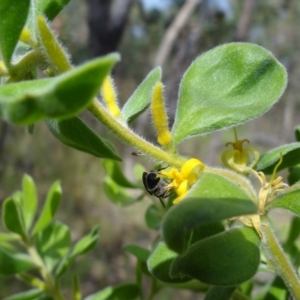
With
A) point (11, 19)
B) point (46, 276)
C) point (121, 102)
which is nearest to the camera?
point (11, 19)

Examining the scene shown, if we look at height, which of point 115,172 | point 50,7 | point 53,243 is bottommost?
point 53,243

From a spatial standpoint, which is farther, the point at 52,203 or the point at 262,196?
the point at 52,203

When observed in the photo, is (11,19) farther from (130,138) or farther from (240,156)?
(240,156)

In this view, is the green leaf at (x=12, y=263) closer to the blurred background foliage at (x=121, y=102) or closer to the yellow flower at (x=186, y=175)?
the yellow flower at (x=186, y=175)

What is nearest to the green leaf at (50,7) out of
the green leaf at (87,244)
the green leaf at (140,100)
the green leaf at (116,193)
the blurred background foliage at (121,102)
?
→ the green leaf at (140,100)

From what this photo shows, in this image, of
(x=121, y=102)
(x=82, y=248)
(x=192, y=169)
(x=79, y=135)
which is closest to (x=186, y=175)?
(x=192, y=169)
